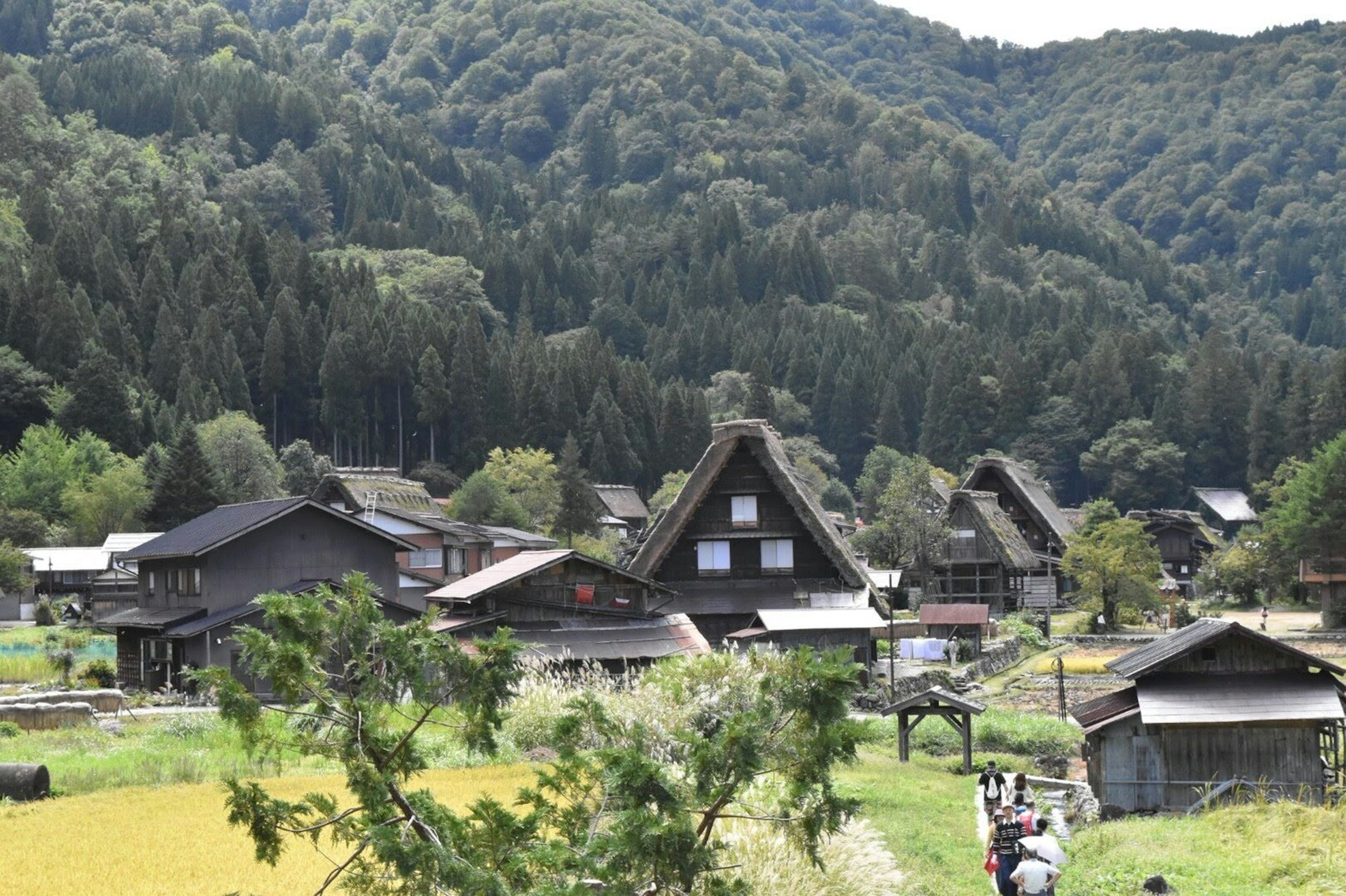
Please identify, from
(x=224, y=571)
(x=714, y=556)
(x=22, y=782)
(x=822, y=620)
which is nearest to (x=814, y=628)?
(x=822, y=620)

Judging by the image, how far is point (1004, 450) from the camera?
108000mm

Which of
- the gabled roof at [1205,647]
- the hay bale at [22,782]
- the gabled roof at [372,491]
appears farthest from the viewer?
the gabled roof at [372,491]

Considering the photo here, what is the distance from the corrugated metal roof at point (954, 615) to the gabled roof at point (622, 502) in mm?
37192

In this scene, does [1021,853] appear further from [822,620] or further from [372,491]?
[372,491]

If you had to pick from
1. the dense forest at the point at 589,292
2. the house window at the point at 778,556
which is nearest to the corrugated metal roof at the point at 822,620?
the house window at the point at 778,556

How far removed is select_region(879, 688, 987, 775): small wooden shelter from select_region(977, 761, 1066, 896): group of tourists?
7.47m

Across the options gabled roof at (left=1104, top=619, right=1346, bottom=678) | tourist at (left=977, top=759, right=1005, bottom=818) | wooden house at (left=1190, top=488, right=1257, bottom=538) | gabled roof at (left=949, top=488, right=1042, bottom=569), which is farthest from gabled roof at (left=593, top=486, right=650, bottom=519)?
tourist at (left=977, top=759, right=1005, bottom=818)

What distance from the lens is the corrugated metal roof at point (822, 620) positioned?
3559 centimetres

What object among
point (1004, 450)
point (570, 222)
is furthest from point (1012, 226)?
point (1004, 450)

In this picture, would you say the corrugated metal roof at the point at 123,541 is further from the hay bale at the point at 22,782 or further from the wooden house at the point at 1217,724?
the wooden house at the point at 1217,724

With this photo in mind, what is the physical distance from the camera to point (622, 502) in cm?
8494

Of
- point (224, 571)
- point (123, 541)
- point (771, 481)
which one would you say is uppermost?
point (123, 541)

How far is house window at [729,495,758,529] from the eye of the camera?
37094 mm

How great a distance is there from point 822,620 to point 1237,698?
15199mm
